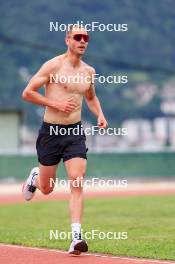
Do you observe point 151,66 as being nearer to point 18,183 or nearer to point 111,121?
point 111,121

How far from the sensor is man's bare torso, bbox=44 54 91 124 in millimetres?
10930

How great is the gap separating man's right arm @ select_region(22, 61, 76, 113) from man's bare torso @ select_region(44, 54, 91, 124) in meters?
0.06

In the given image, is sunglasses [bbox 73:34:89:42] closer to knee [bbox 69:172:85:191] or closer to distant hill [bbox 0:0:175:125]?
knee [bbox 69:172:85:191]

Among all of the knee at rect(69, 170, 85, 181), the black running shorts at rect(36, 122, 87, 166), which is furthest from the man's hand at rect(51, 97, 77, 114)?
the knee at rect(69, 170, 85, 181)

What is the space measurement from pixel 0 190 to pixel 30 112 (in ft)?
300

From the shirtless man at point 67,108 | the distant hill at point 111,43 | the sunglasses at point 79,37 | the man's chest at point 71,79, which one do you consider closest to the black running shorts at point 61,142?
the shirtless man at point 67,108

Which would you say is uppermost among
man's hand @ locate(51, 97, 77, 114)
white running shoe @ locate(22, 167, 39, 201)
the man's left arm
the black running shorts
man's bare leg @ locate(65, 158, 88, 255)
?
the man's left arm

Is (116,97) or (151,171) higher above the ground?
(116,97)

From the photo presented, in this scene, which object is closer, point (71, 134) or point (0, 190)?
point (71, 134)

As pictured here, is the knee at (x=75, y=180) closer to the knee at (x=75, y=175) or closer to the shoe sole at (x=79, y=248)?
the knee at (x=75, y=175)

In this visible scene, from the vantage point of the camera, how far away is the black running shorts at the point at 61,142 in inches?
435

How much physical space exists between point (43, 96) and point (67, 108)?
0.28m

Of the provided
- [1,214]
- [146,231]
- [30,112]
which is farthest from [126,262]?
[30,112]

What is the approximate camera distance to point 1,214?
18.1 meters
